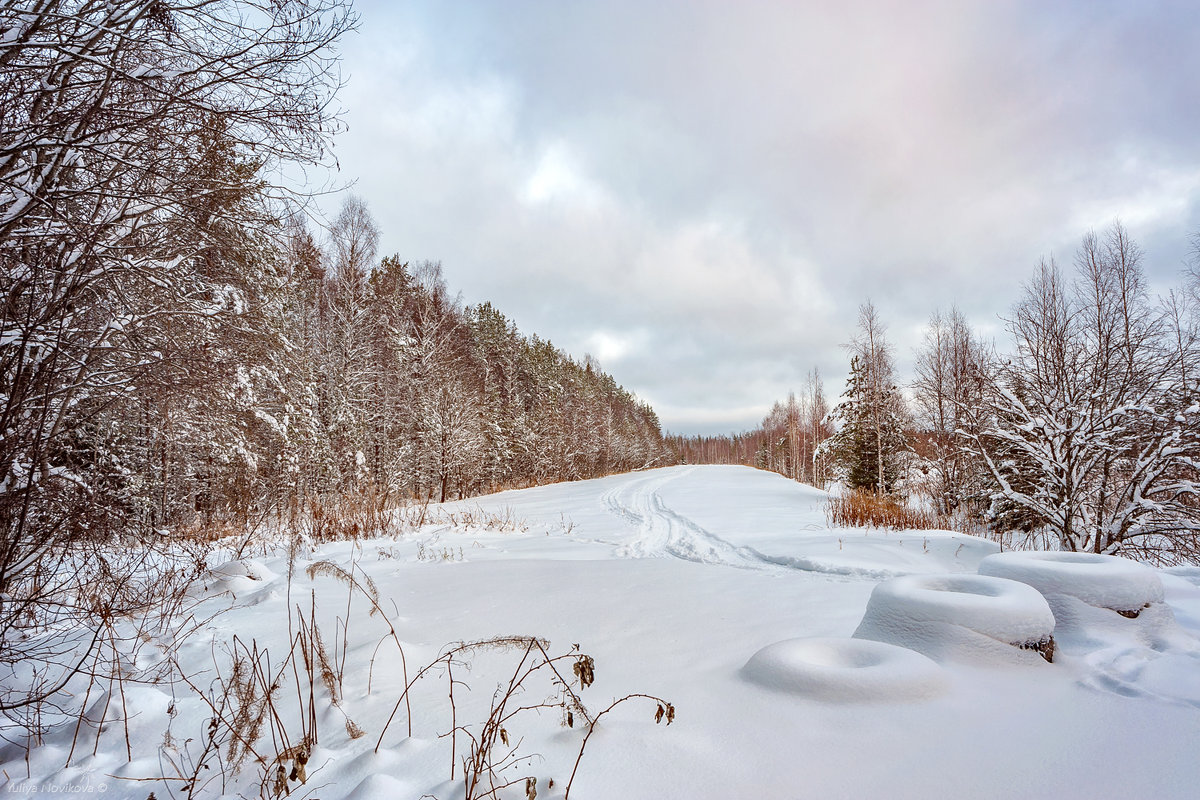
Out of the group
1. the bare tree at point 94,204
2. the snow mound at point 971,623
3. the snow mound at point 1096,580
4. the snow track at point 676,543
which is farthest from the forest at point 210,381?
the snow mound at point 1096,580

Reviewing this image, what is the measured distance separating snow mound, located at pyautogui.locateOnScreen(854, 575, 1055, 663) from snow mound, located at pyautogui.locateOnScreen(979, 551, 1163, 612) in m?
0.35

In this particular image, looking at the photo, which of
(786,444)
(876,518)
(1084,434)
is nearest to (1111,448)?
(1084,434)

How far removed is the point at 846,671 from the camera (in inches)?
91.4

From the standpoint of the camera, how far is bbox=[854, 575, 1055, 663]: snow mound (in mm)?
2541

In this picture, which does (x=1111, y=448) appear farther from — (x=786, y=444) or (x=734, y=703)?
(x=786, y=444)

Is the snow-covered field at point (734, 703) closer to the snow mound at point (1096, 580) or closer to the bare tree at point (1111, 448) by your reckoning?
the snow mound at point (1096, 580)

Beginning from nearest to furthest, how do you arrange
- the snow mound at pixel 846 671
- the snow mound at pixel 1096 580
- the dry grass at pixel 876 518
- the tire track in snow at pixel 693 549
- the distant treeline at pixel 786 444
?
the snow mound at pixel 846 671 < the snow mound at pixel 1096 580 < the tire track in snow at pixel 693 549 < the dry grass at pixel 876 518 < the distant treeline at pixel 786 444

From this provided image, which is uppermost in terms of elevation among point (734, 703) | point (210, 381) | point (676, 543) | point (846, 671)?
point (210, 381)

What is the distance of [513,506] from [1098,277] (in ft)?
62.7

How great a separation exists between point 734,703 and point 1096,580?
241 centimetres

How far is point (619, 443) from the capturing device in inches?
1764

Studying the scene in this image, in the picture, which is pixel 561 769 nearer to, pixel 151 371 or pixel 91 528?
pixel 91 528

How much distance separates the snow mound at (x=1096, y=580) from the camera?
278cm

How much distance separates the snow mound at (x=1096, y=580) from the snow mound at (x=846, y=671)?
1266 mm
